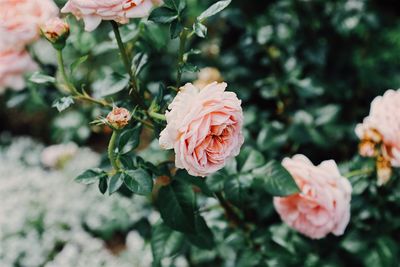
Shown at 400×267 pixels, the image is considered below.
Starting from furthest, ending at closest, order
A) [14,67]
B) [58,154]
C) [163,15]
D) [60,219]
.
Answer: [58,154]
[60,219]
[14,67]
[163,15]

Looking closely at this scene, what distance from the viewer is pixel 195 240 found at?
137 cm

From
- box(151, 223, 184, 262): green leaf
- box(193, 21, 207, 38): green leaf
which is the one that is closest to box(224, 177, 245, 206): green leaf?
box(151, 223, 184, 262): green leaf

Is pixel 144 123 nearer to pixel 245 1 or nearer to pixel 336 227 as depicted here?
pixel 336 227

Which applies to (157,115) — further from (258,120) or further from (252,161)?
(258,120)

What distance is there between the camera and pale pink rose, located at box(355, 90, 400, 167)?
1.18 m

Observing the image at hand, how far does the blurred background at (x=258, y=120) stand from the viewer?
1487 mm

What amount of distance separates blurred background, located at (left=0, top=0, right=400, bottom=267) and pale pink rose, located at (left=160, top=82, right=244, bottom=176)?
33 cm

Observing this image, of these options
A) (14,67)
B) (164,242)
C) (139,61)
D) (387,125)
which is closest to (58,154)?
(14,67)

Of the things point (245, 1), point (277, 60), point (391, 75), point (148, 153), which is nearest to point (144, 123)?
point (148, 153)

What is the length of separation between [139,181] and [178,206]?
0.15 meters

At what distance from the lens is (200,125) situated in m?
0.90

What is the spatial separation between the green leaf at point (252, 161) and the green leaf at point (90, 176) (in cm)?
41

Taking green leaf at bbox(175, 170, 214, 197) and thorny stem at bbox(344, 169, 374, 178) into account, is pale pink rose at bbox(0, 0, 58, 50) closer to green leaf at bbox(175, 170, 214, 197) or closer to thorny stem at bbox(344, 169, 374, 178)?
green leaf at bbox(175, 170, 214, 197)

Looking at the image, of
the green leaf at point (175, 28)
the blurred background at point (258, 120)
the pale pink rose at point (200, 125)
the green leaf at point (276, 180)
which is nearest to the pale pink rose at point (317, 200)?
the green leaf at point (276, 180)
